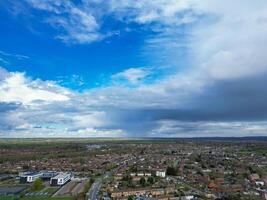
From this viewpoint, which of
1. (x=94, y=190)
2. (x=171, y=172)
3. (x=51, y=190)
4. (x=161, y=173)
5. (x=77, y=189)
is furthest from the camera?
(x=171, y=172)

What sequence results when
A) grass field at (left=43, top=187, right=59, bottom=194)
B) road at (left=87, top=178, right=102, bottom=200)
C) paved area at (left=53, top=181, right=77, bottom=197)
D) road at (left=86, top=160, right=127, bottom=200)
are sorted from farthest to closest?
grass field at (left=43, top=187, right=59, bottom=194), paved area at (left=53, top=181, right=77, bottom=197), road at (left=86, top=160, right=127, bottom=200), road at (left=87, top=178, right=102, bottom=200)

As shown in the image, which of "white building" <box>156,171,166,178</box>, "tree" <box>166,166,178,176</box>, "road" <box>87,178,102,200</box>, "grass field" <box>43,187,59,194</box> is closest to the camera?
"road" <box>87,178,102,200</box>

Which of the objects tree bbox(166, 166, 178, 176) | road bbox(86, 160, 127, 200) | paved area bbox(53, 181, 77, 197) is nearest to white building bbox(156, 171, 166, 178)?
tree bbox(166, 166, 178, 176)

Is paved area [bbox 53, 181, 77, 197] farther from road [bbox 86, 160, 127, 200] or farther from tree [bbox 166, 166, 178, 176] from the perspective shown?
tree [bbox 166, 166, 178, 176]

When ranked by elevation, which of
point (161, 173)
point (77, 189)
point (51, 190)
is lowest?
point (51, 190)

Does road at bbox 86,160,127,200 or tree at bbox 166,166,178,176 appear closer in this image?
road at bbox 86,160,127,200

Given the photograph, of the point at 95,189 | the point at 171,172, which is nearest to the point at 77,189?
the point at 95,189

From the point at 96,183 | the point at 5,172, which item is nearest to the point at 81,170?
the point at 5,172

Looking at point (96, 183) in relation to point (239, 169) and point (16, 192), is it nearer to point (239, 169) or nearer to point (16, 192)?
point (16, 192)

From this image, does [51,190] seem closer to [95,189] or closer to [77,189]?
[77,189]

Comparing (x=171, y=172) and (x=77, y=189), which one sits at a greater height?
(x=171, y=172)

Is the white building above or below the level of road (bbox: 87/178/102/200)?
above
